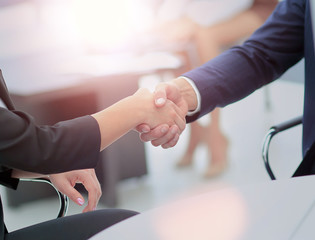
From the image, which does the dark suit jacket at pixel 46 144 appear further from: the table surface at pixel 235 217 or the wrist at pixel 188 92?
the wrist at pixel 188 92

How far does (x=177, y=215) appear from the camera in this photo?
2.11 feet

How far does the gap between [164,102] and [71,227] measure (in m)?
0.35

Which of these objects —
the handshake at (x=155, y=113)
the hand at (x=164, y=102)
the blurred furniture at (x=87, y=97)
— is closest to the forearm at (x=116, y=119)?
the handshake at (x=155, y=113)

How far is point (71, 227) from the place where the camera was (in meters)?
0.97

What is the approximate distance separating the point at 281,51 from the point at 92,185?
609 millimetres

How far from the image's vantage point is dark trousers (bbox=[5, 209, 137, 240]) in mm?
942

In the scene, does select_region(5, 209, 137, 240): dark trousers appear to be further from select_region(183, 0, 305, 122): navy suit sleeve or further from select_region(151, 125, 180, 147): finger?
select_region(183, 0, 305, 122): navy suit sleeve

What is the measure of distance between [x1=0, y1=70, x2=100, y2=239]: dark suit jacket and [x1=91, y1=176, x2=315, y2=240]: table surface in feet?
0.66

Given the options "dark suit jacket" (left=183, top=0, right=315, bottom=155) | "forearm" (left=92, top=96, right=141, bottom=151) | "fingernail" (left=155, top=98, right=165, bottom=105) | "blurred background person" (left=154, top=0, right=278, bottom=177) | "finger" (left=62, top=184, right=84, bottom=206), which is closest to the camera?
"forearm" (left=92, top=96, right=141, bottom=151)

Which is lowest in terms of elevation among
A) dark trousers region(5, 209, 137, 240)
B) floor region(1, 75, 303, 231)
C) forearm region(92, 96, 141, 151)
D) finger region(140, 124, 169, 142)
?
floor region(1, 75, 303, 231)

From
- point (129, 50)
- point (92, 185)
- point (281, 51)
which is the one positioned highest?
point (281, 51)

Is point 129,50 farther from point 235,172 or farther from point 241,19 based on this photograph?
point 235,172

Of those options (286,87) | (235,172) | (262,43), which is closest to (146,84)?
(286,87)

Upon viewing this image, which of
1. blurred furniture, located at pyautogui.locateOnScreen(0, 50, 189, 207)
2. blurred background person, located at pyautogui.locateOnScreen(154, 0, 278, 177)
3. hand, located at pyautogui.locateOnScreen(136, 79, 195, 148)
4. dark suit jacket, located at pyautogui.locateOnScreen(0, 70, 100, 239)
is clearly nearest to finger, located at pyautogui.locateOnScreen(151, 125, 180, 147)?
hand, located at pyautogui.locateOnScreen(136, 79, 195, 148)
